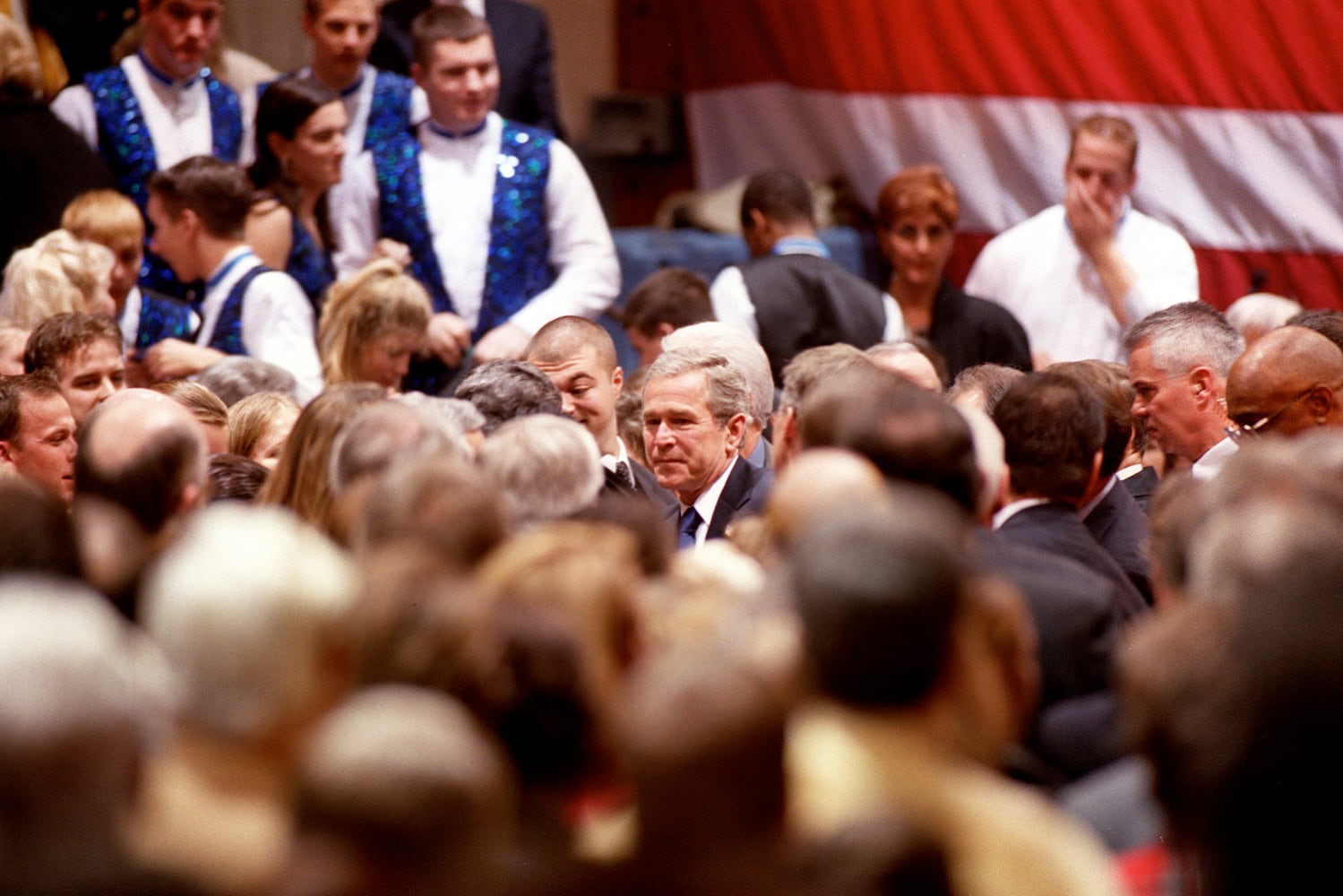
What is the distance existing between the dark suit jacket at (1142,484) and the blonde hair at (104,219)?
2.64m

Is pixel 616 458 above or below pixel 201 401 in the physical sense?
below

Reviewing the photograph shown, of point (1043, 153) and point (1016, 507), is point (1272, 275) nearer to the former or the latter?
point (1043, 153)

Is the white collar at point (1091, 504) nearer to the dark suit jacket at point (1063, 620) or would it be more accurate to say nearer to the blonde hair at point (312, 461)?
the dark suit jacket at point (1063, 620)

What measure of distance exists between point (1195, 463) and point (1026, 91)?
2.89m

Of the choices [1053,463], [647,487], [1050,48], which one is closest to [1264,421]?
[1053,463]

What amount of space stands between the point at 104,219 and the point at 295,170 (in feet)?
2.26

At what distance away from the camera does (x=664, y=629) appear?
2.25 m

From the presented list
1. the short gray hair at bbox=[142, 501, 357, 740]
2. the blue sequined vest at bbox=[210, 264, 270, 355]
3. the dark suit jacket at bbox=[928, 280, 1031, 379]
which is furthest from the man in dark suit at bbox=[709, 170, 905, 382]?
the short gray hair at bbox=[142, 501, 357, 740]

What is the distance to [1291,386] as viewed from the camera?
12.3 ft

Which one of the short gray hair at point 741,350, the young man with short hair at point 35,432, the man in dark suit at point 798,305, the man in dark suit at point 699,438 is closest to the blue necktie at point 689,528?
the man in dark suit at point 699,438

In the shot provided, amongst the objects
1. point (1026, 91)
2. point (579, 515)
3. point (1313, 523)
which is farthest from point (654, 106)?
point (1313, 523)

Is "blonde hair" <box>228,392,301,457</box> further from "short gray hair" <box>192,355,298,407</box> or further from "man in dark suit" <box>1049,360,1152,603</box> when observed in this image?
"man in dark suit" <box>1049,360,1152,603</box>

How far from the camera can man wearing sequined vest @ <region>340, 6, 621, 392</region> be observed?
5.43m

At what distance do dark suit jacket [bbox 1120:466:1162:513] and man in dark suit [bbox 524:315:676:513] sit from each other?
1.07 metres
